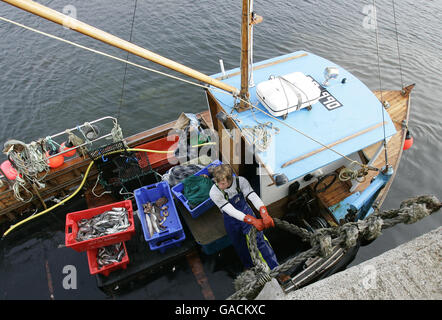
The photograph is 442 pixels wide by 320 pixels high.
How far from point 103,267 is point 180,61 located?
38.5ft

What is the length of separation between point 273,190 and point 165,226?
2532mm

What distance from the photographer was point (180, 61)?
45.3 ft

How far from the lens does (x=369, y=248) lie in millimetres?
6922

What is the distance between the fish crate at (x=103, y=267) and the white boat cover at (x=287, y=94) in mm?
4332

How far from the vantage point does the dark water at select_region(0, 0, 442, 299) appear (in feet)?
23.3

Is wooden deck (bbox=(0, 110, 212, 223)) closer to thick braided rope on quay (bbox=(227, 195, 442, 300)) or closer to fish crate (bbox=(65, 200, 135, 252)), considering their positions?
fish crate (bbox=(65, 200, 135, 252))

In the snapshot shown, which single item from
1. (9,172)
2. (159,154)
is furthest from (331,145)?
(9,172)

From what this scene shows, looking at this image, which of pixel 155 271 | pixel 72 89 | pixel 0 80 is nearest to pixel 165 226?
pixel 155 271

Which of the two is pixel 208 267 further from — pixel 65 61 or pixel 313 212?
→ pixel 65 61

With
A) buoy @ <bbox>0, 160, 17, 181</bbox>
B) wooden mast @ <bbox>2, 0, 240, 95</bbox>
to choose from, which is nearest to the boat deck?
wooden mast @ <bbox>2, 0, 240, 95</bbox>

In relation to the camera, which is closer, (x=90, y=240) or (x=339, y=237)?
(x=339, y=237)

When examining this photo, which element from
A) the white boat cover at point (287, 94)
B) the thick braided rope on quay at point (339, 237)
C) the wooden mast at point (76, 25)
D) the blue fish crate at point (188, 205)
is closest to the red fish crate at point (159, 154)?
the blue fish crate at point (188, 205)

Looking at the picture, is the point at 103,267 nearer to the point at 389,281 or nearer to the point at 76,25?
the point at 76,25

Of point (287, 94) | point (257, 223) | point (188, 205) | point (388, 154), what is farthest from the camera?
point (388, 154)
